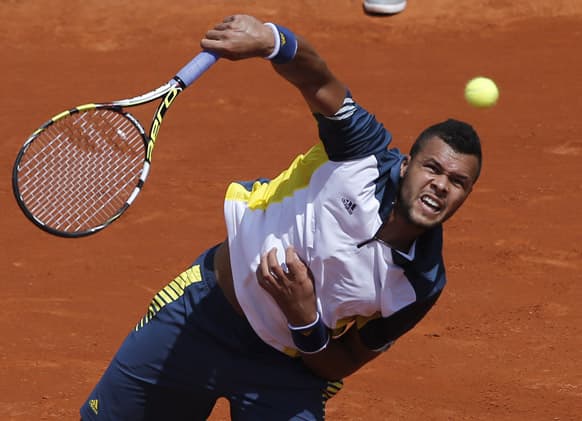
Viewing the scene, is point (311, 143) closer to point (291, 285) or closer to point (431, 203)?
point (291, 285)

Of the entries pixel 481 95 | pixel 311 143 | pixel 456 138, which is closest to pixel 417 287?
pixel 456 138

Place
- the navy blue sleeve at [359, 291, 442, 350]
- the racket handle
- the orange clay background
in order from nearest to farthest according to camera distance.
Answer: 1. the racket handle
2. the navy blue sleeve at [359, 291, 442, 350]
3. the orange clay background

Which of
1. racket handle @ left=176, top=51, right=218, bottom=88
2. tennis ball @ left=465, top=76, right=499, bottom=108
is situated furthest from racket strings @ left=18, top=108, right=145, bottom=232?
tennis ball @ left=465, top=76, right=499, bottom=108

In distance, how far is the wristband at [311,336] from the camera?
4500mm

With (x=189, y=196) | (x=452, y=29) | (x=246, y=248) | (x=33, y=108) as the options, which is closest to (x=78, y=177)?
(x=246, y=248)

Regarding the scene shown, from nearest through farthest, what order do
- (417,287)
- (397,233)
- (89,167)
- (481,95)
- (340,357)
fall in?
(397,233), (417,287), (340,357), (89,167), (481,95)

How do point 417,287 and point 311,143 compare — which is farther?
Result: point 311,143

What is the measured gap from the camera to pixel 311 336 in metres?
4.54

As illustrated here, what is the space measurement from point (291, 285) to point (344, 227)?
1.00ft

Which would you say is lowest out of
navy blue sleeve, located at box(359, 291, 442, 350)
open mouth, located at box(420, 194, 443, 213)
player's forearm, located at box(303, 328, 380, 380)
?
player's forearm, located at box(303, 328, 380, 380)

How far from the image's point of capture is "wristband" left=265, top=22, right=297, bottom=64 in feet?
14.2

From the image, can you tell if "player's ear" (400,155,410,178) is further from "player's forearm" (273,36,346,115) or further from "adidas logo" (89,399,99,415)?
"adidas logo" (89,399,99,415)

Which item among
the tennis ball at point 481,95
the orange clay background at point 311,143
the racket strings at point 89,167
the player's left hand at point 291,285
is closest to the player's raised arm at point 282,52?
the player's left hand at point 291,285

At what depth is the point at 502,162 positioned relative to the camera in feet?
31.1
